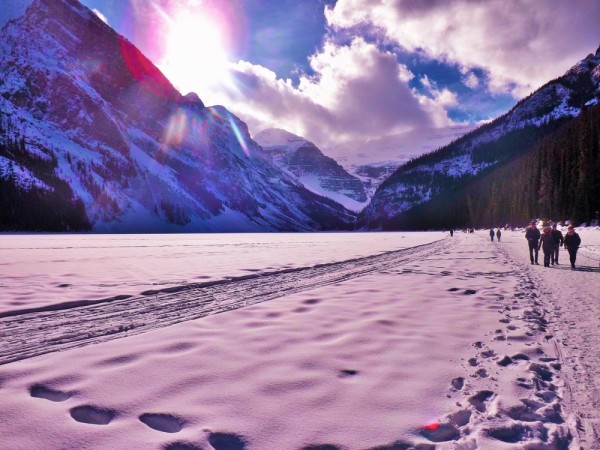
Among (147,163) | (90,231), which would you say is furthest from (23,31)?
(90,231)

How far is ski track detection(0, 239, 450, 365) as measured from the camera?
17.2 ft

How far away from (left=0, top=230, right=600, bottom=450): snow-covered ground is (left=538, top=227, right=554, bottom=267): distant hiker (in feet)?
36.7

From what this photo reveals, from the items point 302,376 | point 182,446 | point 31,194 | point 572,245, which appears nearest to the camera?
point 182,446

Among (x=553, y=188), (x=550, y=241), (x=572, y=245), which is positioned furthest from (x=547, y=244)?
(x=553, y=188)

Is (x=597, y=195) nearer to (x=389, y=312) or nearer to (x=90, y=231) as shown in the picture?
(x=389, y=312)

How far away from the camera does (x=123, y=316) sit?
6867 mm

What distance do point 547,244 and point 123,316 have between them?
19.7 metres

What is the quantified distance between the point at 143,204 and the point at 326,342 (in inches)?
6775

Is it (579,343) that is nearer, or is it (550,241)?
(579,343)

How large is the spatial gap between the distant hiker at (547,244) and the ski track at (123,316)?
12.9 m

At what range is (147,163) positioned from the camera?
18388 cm

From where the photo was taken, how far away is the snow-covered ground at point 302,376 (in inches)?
112

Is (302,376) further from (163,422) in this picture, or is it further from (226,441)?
(163,422)

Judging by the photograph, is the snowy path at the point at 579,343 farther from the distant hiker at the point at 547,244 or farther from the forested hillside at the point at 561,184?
the forested hillside at the point at 561,184
